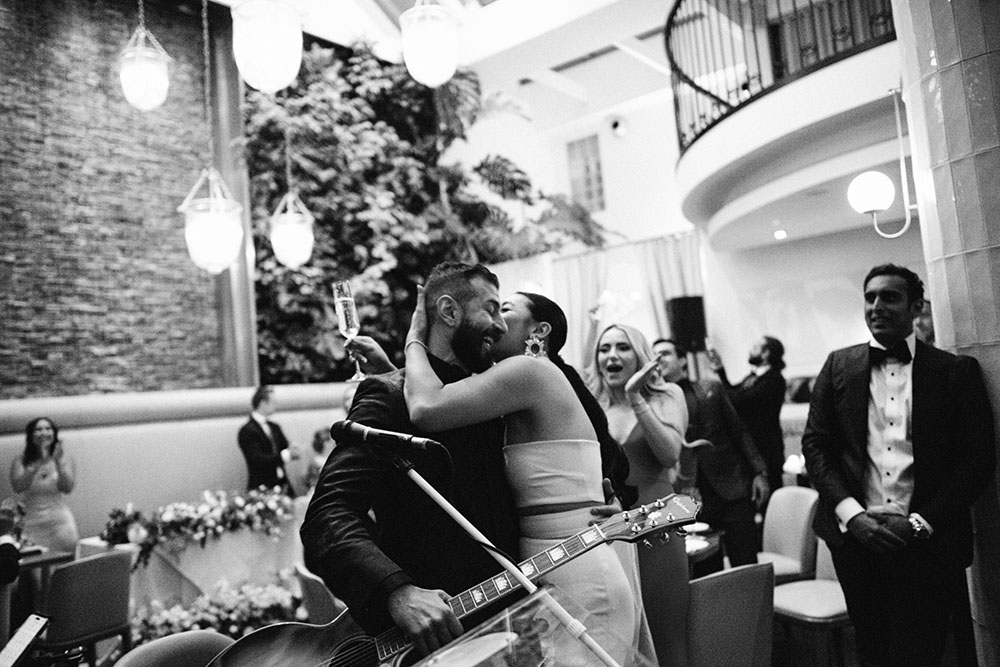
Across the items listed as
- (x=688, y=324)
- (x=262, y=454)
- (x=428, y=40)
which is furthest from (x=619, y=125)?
(x=428, y=40)

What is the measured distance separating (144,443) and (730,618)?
533cm

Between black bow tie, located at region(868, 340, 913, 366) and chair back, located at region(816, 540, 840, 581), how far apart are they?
1193 millimetres

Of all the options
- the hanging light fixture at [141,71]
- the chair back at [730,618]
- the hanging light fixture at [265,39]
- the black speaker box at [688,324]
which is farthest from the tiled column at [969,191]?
the black speaker box at [688,324]

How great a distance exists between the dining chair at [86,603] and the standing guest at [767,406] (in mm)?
3899

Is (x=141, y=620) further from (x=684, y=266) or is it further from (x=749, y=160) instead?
(x=684, y=266)

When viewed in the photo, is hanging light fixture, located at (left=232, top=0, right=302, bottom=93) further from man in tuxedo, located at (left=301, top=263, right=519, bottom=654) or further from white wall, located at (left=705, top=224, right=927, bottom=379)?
white wall, located at (left=705, top=224, right=927, bottom=379)

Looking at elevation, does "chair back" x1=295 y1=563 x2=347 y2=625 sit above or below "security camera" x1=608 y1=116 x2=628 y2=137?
below

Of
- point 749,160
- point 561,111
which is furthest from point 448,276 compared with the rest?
point 561,111

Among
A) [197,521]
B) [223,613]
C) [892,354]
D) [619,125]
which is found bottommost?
[223,613]

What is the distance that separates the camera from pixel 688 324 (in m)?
8.92

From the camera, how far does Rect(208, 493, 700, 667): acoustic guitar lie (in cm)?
158

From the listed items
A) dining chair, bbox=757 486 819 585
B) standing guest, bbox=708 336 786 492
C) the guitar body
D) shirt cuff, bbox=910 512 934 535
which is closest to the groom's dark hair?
the guitar body

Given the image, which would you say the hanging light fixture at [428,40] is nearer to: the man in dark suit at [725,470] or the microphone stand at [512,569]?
the man in dark suit at [725,470]

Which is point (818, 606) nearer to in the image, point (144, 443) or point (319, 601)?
point (319, 601)
